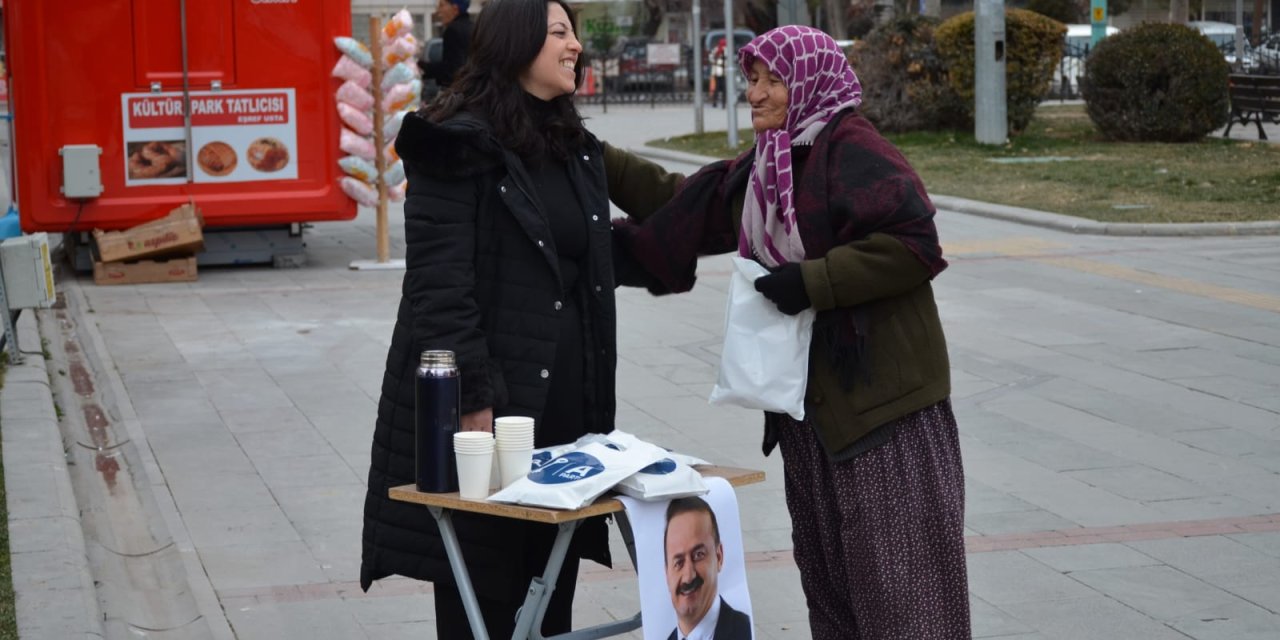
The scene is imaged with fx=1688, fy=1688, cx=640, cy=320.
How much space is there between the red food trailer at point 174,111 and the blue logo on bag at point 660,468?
A: 30.6ft

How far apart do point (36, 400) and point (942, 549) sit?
205 inches

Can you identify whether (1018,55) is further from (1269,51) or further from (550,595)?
(550,595)

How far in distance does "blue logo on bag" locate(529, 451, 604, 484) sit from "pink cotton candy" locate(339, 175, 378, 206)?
9.33m

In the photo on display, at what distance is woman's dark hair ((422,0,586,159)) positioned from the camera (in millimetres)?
3525

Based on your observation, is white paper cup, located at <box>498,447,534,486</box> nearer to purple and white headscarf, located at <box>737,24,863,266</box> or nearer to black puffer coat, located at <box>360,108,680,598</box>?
black puffer coat, located at <box>360,108,680,598</box>

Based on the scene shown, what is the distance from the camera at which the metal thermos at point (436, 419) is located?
10.8ft

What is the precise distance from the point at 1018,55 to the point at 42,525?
60.0 feet

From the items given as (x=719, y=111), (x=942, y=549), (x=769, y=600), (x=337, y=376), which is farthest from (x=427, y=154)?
(x=719, y=111)

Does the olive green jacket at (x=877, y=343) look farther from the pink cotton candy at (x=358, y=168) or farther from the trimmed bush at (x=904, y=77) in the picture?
the trimmed bush at (x=904, y=77)

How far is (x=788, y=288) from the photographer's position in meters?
3.44

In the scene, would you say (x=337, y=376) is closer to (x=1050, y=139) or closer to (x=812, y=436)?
(x=812, y=436)

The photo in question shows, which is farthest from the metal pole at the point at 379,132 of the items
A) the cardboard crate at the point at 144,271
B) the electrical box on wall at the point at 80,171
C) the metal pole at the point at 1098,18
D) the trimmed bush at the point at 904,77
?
the metal pole at the point at 1098,18

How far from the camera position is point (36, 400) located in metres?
7.58

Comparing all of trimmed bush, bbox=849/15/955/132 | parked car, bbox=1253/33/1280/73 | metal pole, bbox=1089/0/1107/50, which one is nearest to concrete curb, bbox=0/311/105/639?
trimmed bush, bbox=849/15/955/132
